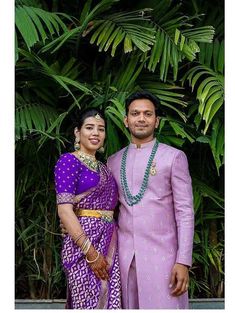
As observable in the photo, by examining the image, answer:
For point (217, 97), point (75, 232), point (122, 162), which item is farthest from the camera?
point (217, 97)

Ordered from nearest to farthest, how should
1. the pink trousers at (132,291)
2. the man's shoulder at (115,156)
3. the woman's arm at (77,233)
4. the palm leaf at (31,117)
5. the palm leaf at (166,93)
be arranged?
1. the woman's arm at (77,233)
2. the pink trousers at (132,291)
3. the man's shoulder at (115,156)
4. the palm leaf at (31,117)
5. the palm leaf at (166,93)

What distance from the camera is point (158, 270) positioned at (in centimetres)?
232

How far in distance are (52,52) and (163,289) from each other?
1.18 m

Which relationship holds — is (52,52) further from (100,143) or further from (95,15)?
(100,143)

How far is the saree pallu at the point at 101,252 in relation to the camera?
2.28 metres

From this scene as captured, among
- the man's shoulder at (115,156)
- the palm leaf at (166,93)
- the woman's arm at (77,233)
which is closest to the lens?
the woman's arm at (77,233)

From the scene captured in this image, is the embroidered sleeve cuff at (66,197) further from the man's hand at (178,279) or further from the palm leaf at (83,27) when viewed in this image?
the palm leaf at (83,27)

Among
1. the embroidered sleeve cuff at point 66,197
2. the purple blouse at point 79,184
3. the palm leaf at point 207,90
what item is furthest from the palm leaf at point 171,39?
the embroidered sleeve cuff at point 66,197

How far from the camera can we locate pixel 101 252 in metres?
2.31

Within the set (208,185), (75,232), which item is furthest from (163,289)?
(208,185)

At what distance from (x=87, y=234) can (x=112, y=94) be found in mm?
815

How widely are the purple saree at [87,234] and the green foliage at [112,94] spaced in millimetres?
428

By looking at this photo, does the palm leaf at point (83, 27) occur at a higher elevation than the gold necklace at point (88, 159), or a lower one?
higher

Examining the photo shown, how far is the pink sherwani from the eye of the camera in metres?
2.32
